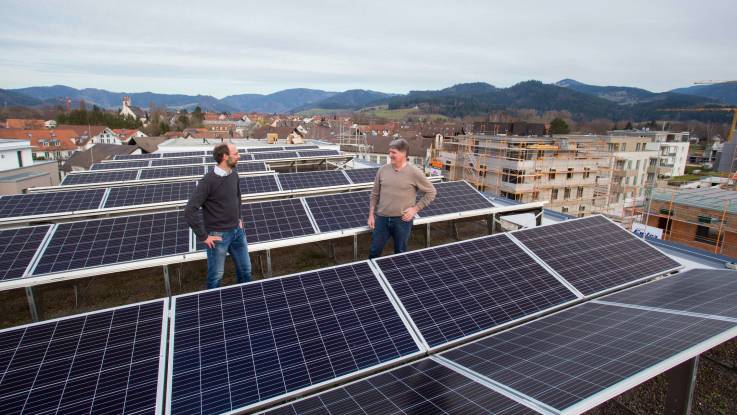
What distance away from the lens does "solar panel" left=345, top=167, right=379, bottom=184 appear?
17.9 metres

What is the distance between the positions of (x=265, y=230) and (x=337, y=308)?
14.4 ft

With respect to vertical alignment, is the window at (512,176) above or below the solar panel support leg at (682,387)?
below

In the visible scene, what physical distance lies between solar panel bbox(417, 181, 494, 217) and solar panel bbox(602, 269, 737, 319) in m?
5.11

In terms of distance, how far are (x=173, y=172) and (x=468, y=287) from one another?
63.3ft

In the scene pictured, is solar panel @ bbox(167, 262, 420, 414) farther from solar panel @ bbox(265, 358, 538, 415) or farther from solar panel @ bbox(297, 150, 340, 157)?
solar panel @ bbox(297, 150, 340, 157)

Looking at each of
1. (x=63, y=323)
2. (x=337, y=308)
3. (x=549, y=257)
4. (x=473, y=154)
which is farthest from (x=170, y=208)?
(x=473, y=154)

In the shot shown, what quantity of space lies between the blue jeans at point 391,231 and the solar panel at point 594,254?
2589 millimetres

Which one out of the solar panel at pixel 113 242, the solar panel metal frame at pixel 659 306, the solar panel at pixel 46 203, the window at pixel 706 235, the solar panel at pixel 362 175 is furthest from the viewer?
the window at pixel 706 235

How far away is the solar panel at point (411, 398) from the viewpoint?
4.03 metres

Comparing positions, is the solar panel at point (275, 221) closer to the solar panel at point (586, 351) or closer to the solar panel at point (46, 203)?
the solar panel at point (586, 351)

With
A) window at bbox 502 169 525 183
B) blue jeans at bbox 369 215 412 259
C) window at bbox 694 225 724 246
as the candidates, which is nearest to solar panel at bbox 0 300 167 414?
blue jeans at bbox 369 215 412 259

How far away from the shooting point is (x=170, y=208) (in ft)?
46.9

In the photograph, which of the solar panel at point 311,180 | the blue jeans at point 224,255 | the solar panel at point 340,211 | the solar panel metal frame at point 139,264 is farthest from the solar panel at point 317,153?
the blue jeans at point 224,255

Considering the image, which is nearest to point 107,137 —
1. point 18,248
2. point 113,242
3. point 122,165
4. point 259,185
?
point 122,165
